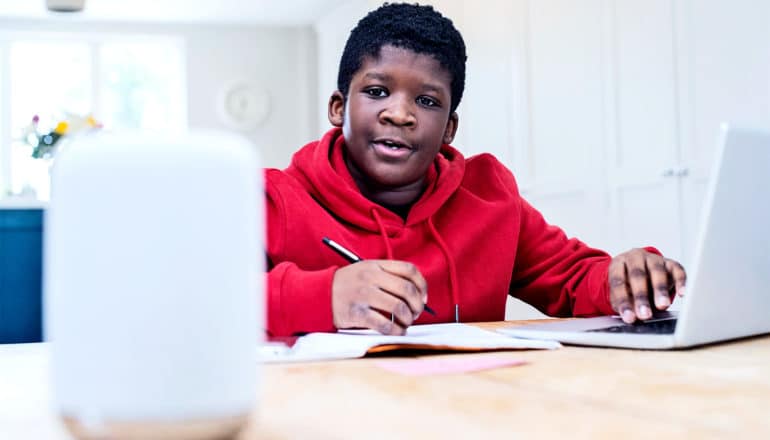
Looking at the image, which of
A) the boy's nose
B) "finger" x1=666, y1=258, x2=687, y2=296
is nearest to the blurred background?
the boy's nose

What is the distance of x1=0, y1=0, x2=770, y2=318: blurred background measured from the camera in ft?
9.67

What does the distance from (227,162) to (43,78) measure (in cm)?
668

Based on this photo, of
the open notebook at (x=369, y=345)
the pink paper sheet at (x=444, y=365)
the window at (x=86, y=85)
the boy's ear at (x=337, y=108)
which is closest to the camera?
the pink paper sheet at (x=444, y=365)

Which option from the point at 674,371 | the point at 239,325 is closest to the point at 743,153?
the point at 674,371

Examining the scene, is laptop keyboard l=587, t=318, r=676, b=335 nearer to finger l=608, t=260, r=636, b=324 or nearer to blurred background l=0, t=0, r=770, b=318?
finger l=608, t=260, r=636, b=324

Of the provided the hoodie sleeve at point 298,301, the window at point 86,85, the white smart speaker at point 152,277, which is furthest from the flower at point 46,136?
the white smart speaker at point 152,277

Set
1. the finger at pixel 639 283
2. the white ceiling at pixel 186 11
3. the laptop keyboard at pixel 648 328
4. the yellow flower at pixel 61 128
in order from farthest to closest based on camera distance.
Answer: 1. the white ceiling at pixel 186 11
2. the yellow flower at pixel 61 128
3. the finger at pixel 639 283
4. the laptop keyboard at pixel 648 328

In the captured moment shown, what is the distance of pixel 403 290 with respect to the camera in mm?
798

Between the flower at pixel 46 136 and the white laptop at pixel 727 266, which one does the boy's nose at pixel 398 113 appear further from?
the flower at pixel 46 136

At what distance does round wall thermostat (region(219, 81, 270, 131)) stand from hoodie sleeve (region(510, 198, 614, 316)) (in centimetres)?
538

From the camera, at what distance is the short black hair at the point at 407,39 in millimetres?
1247

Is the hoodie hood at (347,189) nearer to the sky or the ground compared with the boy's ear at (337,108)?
nearer to the ground

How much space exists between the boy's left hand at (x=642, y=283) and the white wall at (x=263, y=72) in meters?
5.74

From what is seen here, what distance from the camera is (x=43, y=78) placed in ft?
21.0
